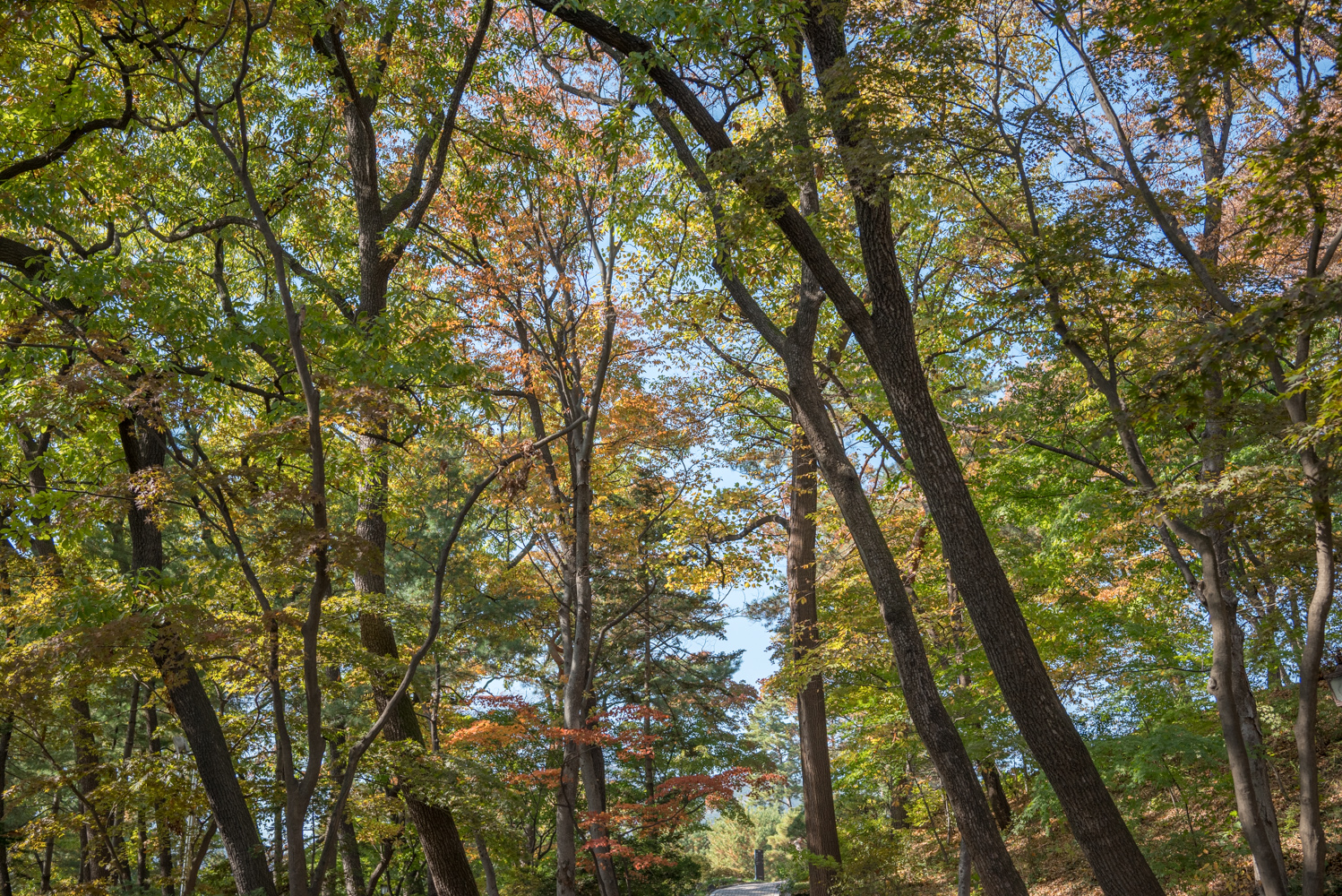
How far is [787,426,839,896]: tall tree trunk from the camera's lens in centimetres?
1052

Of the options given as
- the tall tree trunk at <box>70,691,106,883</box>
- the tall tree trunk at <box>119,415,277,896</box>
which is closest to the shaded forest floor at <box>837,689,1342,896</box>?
the tall tree trunk at <box>119,415,277,896</box>

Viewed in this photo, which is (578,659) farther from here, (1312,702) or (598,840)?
(1312,702)

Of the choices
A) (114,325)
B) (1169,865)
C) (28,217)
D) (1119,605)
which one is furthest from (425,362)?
(1119,605)

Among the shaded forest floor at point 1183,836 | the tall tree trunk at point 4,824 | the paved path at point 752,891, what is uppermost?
the tall tree trunk at point 4,824

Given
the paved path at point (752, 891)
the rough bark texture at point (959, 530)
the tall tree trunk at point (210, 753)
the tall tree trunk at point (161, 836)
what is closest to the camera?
the rough bark texture at point (959, 530)

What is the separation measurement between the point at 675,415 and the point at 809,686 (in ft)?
14.9

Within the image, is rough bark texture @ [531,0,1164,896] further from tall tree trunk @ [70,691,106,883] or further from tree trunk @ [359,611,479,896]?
tall tree trunk @ [70,691,106,883]

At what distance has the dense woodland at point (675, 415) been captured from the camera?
5398mm

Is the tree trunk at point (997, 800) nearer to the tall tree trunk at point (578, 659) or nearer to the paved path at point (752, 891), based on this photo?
the paved path at point (752, 891)

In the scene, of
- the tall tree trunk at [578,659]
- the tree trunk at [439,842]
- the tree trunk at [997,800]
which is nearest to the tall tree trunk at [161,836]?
the tree trunk at [439,842]

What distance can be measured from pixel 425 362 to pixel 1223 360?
5930 mm

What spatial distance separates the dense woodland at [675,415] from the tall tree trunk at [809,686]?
61 mm

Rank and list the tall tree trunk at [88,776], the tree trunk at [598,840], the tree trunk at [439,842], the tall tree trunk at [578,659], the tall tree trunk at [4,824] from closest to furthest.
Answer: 1. the tree trunk at [439,842]
2. the tall tree trunk at [578,659]
3. the tree trunk at [598,840]
4. the tall tree trunk at [4,824]
5. the tall tree trunk at [88,776]

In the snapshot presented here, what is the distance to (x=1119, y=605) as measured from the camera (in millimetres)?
10953
